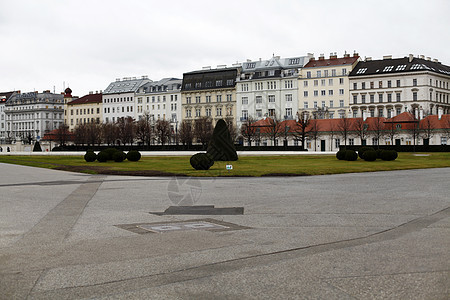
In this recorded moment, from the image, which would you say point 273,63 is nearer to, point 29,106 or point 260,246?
point 29,106

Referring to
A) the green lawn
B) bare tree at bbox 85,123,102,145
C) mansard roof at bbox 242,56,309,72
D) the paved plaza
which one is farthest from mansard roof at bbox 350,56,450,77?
the paved plaza

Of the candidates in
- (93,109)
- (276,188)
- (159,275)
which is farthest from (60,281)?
(93,109)

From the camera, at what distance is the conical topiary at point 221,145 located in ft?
169

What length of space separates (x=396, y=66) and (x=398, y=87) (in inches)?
190

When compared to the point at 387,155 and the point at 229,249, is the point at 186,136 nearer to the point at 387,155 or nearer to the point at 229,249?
the point at 387,155

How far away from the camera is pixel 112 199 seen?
63.4 ft

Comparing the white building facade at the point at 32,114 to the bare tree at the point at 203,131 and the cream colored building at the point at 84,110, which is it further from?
the bare tree at the point at 203,131

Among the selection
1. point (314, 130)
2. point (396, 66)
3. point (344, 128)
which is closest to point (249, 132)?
point (314, 130)

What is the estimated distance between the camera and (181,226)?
42.4ft

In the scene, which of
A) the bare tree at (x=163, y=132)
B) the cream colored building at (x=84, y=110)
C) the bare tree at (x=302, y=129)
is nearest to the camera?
the bare tree at (x=302, y=129)

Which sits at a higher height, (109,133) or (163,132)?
(109,133)

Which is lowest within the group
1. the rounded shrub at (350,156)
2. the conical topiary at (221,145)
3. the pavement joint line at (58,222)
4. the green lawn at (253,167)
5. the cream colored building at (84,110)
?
the pavement joint line at (58,222)

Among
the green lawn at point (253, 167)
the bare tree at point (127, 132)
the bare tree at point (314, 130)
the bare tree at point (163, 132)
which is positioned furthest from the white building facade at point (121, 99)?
Result: the green lawn at point (253, 167)

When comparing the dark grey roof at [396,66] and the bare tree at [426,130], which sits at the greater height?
the dark grey roof at [396,66]
